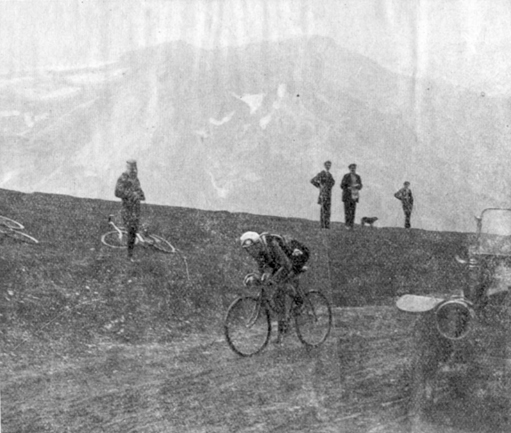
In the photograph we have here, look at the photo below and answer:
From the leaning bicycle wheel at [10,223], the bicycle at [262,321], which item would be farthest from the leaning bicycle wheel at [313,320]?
the leaning bicycle wheel at [10,223]

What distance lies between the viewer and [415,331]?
365 inches

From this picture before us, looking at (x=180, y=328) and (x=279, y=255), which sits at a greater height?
(x=279, y=255)

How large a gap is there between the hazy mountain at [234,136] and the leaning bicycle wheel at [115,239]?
28237 mm

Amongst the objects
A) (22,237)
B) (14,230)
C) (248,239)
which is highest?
(14,230)

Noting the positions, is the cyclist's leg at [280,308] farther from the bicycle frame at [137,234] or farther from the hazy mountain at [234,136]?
the hazy mountain at [234,136]

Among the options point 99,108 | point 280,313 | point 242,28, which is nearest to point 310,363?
point 280,313

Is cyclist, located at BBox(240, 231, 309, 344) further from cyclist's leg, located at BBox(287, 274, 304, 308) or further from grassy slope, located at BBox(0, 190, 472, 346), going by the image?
grassy slope, located at BBox(0, 190, 472, 346)

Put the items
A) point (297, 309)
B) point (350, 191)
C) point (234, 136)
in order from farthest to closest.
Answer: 1. point (234, 136)
2. point (350, 191)
3. point (297, 309)

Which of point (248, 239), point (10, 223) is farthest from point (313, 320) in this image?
point (10, 223)

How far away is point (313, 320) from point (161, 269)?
10.9 ft

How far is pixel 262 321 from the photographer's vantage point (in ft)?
24.8

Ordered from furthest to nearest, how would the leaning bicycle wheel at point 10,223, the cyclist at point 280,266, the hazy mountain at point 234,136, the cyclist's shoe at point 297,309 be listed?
the hazy mountain at point 234,136 → the leaning bicycle wheel at point 10,223 → the cyclist's shoe at point 297,309 → the cyclist at point 280,266

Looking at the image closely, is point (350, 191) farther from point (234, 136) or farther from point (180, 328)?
point (234, 136)

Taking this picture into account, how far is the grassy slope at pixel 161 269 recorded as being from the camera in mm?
8562
